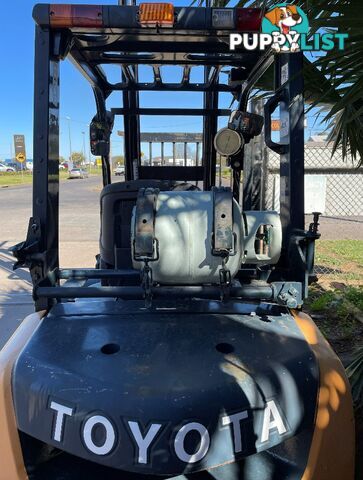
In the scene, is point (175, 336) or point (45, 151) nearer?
point (175, 336)

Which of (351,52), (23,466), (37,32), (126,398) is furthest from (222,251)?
(351,52)

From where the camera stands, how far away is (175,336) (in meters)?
→ 1.61

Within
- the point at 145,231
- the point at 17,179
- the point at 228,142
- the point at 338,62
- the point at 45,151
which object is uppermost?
the point at 17,179

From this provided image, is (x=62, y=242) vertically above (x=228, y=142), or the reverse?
(x=228, y=142)

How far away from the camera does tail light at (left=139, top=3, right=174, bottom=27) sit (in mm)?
1758

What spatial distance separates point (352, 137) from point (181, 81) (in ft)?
4.48

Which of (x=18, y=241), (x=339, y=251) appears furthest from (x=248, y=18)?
(x=18, y=241)

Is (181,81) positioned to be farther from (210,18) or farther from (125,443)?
(125,443)

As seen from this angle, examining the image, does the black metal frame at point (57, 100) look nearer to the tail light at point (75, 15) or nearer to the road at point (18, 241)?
the tail light at point (75, 15)

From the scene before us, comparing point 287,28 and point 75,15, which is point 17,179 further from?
point 287,28

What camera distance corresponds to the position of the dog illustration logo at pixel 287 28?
1.87m

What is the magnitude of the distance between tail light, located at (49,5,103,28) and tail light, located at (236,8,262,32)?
58cm

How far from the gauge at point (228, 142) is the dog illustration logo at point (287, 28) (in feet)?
4.00

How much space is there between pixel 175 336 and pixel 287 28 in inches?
54.9
